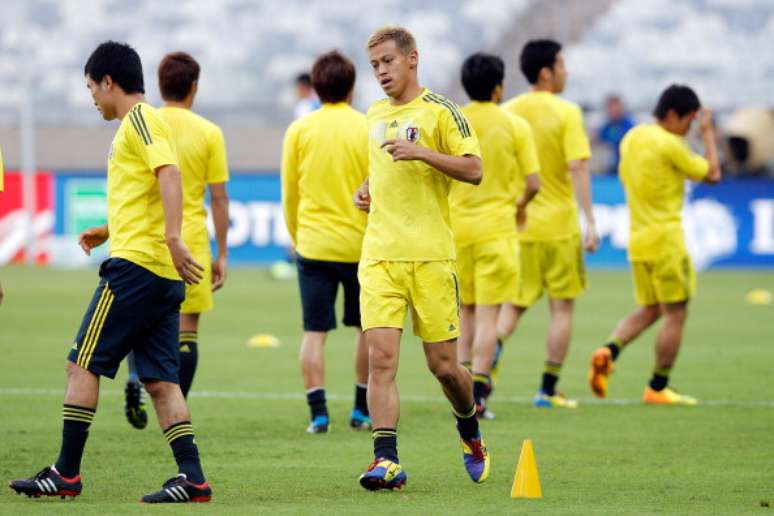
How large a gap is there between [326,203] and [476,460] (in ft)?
8.28

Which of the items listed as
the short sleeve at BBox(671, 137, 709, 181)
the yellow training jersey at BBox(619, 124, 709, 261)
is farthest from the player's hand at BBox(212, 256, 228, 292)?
the short sleeve at BBox(671, 137, 709, 181)

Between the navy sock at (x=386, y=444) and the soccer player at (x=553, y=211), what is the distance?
3784 millimetres

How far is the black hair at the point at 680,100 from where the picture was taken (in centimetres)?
1073

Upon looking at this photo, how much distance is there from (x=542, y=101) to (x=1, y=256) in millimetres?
15180

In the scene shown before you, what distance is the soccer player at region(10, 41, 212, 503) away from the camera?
656 centimetres

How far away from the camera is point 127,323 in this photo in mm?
6613

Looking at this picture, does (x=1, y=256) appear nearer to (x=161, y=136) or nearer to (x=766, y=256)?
(x=766, y=256)

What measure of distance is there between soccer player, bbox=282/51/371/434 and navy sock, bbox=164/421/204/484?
2612mm

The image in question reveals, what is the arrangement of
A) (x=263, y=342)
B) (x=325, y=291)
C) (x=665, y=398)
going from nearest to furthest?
(x=325, y=291) < (x=665, y=398) < (x=263, y=342)


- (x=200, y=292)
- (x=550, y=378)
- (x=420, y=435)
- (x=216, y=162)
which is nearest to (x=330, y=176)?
(x=216, y=162)

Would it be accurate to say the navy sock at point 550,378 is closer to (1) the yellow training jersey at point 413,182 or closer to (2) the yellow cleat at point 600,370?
(2) the yellow cleat at point 600,370

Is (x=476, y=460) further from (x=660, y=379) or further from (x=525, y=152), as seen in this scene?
(x=660, y=379)

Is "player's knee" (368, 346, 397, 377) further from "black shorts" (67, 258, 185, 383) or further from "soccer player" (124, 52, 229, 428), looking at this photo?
"soccer player" (124, 52, 229, 428)

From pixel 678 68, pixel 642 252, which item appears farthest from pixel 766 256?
pixel 642 252
